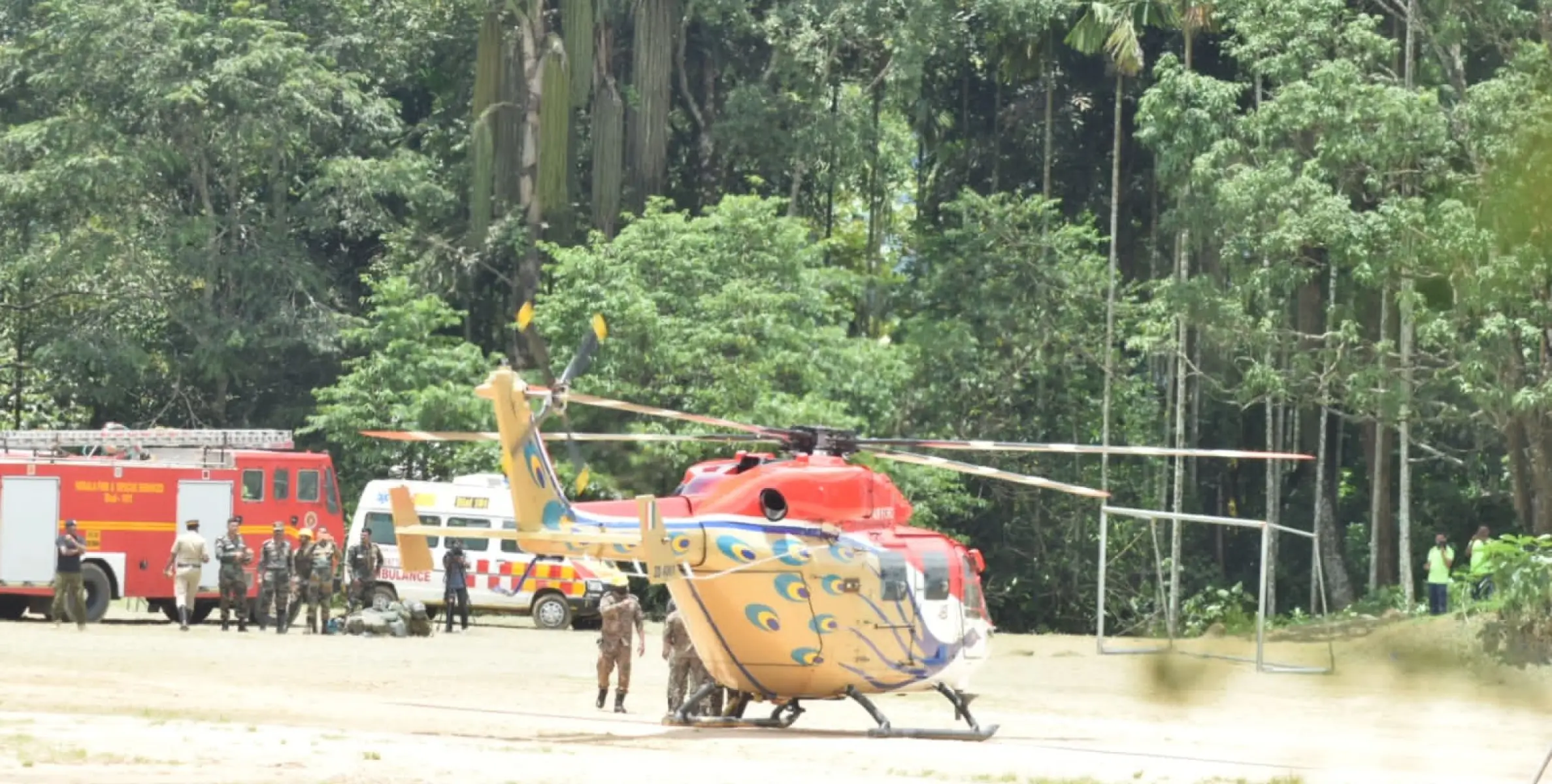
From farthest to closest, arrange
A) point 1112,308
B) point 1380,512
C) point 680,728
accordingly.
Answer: point 1112,308
point 1380,512
point 680,728

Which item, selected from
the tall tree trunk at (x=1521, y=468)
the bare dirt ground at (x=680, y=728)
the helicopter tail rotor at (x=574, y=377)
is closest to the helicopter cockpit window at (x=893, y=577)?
the bare dirt ground at (x=680, y=728)

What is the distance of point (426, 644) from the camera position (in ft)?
91.4

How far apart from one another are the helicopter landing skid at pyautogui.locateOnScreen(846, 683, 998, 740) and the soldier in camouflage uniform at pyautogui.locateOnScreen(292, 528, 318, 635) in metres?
13.2

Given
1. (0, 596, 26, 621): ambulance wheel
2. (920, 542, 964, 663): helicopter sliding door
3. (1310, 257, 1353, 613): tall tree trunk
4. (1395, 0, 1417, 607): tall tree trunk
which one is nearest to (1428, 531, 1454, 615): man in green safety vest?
(1395, 0, 1417, 607): tall tree trunk

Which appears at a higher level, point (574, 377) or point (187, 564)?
point (574, 377)

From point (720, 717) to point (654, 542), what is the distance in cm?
314

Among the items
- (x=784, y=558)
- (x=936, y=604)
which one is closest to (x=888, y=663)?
(x=936, y=604)

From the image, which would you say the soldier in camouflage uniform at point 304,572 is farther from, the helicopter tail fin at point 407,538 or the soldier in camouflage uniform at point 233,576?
the helicopter tail fin at point 407,538

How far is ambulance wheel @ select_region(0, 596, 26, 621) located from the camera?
97.5 ft

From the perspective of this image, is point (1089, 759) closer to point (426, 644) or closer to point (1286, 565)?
point (426, 644)

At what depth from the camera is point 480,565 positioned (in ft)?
109

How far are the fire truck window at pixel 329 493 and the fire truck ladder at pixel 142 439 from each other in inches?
35.4

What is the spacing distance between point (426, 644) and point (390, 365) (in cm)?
1179

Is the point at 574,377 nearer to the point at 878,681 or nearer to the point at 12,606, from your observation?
the point at 878,681
